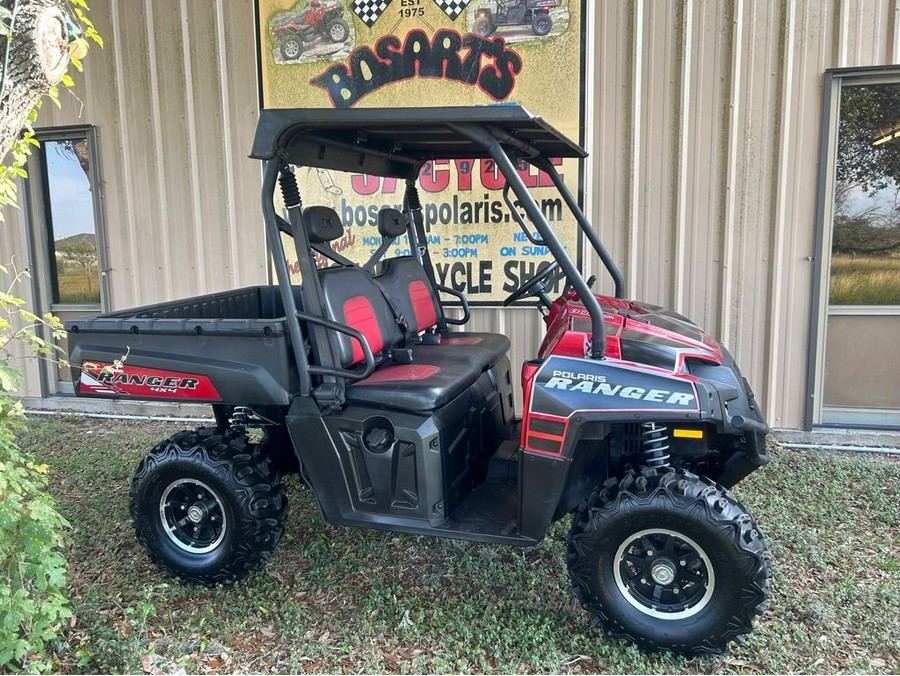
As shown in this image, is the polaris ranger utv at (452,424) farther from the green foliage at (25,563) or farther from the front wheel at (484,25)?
the front wheel at (484,25)

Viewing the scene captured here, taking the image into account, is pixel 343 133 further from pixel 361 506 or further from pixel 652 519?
pixel 652 519

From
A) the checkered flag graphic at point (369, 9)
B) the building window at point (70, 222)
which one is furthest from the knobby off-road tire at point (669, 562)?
the building window at point (70, 222)

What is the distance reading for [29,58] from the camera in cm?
207

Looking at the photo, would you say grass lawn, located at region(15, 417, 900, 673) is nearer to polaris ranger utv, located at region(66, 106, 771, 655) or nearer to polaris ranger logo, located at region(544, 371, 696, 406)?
polaris ranger utv, located at region(66, 106, 771, 655)

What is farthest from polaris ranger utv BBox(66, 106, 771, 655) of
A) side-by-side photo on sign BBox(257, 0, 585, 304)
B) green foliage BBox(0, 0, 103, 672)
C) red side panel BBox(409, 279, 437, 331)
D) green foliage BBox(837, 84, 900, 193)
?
green foliage BBox(837, 84, 900, 193)

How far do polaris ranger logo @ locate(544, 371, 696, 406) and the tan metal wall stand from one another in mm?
2717

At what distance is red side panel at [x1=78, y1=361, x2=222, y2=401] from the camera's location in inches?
116

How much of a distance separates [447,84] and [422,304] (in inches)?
81.6

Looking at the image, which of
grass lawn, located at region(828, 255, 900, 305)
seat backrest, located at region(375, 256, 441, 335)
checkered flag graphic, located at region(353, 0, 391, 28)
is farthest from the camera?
checkered flag graphic, located at region(353, 0, 391, 28)

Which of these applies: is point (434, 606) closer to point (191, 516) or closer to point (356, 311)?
point (191, 516)

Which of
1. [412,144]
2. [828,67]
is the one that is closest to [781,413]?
[828,67]

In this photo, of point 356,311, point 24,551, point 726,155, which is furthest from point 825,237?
point 24,551

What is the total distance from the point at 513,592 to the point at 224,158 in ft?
14.1

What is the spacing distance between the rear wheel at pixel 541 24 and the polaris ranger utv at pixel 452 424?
1868mm
